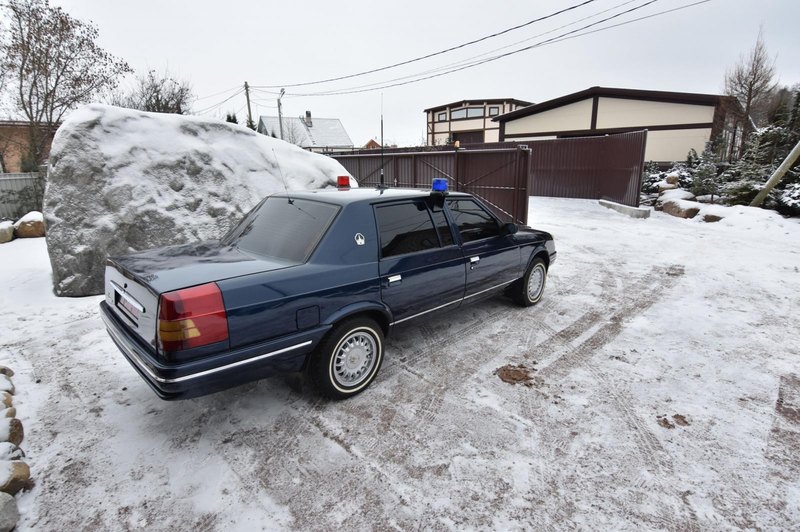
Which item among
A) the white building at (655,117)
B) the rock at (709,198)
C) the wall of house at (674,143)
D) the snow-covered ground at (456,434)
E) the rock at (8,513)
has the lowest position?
the snow-covered ground at (456,434)

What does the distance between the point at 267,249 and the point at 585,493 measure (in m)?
2.68

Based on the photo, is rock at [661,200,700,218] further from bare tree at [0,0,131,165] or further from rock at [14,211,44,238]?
bare tree at [0,0,131,165]

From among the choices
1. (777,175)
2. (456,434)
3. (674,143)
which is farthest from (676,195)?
(456,434)

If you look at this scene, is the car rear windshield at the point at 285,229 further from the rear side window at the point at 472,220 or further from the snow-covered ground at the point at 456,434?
the rear side window at the point at 472,220

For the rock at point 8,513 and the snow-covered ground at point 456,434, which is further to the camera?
the snow-covered ground at point 456,434

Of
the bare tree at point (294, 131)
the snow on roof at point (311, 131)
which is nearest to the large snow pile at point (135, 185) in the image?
the snow on roof at point (311, 131)

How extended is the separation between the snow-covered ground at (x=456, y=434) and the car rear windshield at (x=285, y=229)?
1.15 metres

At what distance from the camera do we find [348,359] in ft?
10.5

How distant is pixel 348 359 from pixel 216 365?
102 cm

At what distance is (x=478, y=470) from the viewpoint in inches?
99.2

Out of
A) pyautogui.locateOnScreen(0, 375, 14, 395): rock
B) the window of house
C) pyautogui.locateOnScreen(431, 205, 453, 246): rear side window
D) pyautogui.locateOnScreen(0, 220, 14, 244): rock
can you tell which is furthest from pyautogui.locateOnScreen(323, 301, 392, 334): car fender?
the window of house

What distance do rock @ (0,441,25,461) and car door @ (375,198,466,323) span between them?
8.19 ft

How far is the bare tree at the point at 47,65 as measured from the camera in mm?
12859

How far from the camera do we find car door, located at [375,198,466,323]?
3398 millimetres
